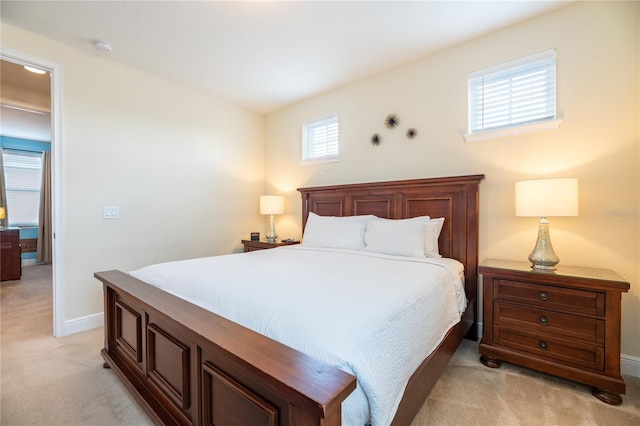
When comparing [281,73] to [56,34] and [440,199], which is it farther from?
[440,199]

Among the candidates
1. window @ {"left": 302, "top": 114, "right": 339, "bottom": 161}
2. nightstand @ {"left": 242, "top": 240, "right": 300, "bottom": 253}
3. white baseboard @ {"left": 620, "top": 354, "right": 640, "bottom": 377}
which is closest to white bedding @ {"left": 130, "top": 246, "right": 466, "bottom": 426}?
white baseboard @ {"left": 620, "top": 354, "right": 640, "bottom": 377}

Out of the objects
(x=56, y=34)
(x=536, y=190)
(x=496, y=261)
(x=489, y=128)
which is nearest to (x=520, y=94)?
(x=489, y=128)

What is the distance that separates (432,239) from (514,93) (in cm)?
143

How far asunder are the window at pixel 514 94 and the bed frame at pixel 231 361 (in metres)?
0.57

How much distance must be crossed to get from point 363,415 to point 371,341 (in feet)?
0.75

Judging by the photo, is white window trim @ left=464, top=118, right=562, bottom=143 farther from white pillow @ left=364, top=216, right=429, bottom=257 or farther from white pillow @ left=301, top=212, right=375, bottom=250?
white pillow @ left=301, top=212, right=375, bottom=250

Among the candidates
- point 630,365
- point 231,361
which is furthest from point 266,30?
point 630,365

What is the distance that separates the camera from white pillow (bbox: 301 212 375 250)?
273cm

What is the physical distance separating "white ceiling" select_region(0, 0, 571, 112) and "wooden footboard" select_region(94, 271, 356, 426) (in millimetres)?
2043

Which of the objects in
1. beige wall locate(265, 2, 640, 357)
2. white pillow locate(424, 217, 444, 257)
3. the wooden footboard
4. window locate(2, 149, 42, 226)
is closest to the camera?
the wooden footboard

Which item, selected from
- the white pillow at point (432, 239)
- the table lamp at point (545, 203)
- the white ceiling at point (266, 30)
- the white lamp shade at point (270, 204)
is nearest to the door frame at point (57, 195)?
the white ceiling at point (266, 30)

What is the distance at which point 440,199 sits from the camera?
8.65 feet

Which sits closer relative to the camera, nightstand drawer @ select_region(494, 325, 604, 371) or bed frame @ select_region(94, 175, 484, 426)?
bed frame @ select_region(94, 175, 484, 426)

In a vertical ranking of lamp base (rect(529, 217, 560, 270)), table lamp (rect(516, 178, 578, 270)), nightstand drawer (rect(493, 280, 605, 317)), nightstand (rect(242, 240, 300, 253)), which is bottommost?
nightstand drawer (rect(493, 280, 605, 317))
